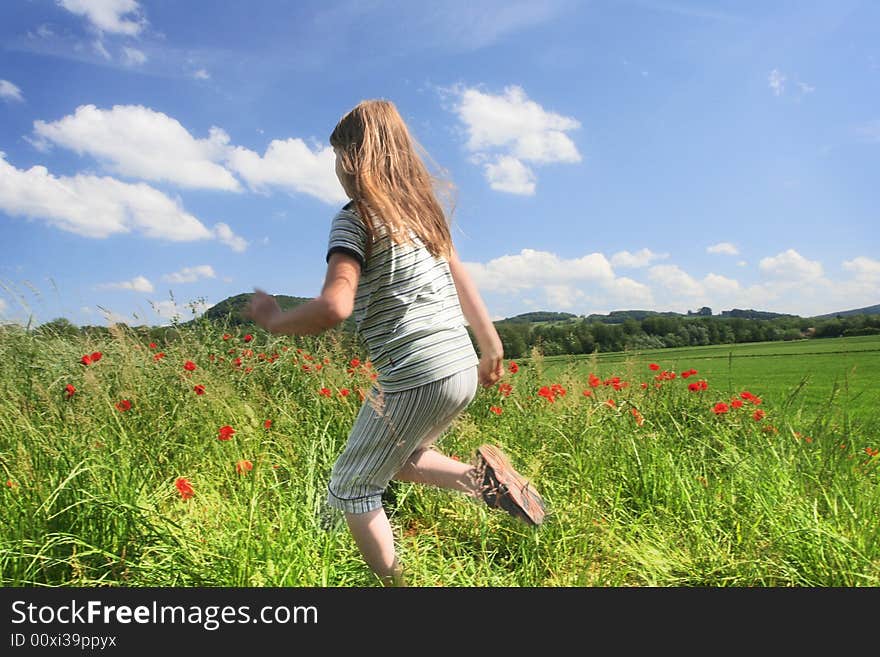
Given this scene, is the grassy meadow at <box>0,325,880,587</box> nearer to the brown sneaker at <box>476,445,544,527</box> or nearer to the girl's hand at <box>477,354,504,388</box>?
the brown sneaker at <box>476,445,544,527</box>

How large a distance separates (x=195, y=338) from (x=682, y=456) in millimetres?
3841

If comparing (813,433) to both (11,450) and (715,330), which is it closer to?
(11,450)

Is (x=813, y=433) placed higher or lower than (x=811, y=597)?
higher

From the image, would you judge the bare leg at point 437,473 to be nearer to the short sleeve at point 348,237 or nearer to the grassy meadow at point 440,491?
the grassy meadow at point 440,491

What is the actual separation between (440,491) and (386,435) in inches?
40.6

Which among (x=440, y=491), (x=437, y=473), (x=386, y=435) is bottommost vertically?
(x=440, y=491)

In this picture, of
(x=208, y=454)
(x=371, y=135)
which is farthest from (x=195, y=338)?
(x=371, y=135)

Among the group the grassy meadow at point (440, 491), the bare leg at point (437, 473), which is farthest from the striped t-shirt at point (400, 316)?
the grassy meadow at point (440, 491)

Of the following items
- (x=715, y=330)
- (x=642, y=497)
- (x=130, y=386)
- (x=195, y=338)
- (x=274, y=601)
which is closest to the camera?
(x=274, y=601)

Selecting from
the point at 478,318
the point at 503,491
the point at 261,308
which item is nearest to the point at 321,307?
the point at 261,308

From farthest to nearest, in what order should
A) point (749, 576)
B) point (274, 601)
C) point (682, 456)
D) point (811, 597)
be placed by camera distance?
point (682, 456), point (749, 576), point (811, 597), point (274, 601)

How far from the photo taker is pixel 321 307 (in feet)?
5.31

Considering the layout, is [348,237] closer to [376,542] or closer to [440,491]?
[376,542]

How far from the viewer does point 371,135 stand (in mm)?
1987
